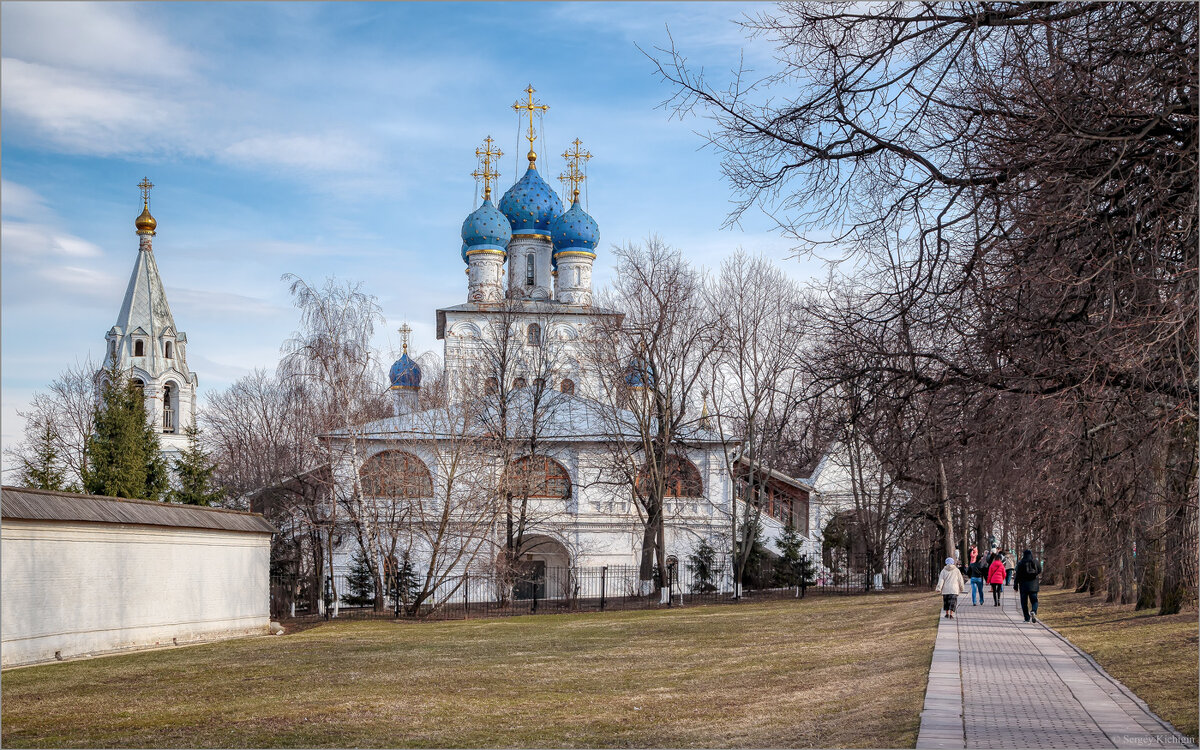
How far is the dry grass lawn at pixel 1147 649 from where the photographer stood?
32.5 feet

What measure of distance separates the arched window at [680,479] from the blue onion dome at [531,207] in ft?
75.3

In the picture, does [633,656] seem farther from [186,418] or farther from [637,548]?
[186,418]

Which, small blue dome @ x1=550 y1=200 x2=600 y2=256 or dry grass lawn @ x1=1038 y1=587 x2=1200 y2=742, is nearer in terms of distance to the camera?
dry grass lawn @ x1=1038 y1=587 x2=1200 y2=742

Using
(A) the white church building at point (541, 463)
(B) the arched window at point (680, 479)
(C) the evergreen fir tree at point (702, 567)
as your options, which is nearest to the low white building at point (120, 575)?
(A) the white church building at point (541, 463)

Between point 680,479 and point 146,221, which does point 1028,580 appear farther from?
point 146,221

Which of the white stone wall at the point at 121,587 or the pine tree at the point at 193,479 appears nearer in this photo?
the white stone wall at the point at 121,587

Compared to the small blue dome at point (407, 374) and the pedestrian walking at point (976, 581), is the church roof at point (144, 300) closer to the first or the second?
the small blue dome at point (407, 374)

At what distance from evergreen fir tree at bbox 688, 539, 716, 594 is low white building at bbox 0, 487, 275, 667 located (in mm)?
17028

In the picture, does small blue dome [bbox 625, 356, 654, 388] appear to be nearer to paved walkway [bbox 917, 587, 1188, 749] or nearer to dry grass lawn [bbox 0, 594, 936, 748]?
dry grass lawn [bbox 0, 594, 936, 748]

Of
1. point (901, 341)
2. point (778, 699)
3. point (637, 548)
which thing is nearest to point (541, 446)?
A: point (637, 548)

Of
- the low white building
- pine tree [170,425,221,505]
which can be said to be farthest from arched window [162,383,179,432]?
the low white building

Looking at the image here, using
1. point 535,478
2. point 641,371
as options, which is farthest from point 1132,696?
point 535,478

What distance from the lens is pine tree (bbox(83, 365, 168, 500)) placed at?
77.6 ft

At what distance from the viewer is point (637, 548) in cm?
3844
